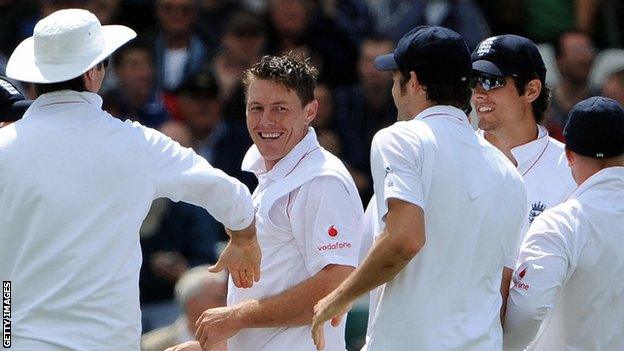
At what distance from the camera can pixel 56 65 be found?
513 cm

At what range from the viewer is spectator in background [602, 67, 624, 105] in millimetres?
11070

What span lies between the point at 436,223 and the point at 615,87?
21.0 ft

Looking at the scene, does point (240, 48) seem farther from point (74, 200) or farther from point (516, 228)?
point (74, 200)

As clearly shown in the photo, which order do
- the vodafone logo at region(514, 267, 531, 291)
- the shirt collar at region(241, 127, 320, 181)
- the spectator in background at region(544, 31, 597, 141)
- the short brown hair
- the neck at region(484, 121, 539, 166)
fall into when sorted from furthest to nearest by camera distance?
the spectator in background at region(544, 31, 597, 141), the neck at region(484, 121, 539, 166), the short brown hair, the shirt collar at region(241, 127, 320, 181), the vodafone logo at region(514, 267, 531, 291)

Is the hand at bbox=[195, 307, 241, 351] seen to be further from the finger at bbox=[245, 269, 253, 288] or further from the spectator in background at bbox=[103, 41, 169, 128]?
the spectator in background at bbox=[103, 41, 169, 128]

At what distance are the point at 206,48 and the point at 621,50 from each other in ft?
11.3

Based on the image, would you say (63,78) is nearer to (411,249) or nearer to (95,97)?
(95,97)

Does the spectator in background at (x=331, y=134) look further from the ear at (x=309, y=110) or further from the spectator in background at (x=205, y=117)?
the ear at (x=309, y=110)

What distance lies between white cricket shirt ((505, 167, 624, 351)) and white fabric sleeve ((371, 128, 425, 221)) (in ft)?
1.98

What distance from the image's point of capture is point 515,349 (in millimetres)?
5461

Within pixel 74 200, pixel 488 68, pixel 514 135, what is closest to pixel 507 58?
pixel 488 68

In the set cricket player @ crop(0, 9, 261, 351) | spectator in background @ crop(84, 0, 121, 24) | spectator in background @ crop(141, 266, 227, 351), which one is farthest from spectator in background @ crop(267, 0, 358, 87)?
cricket player @ crop(0, 9, 261, 351)

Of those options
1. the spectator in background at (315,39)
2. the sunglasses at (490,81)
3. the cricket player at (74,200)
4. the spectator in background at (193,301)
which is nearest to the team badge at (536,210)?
the sunglasses at (490,81)

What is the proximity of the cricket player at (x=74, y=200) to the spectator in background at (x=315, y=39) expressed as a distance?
629 cm
